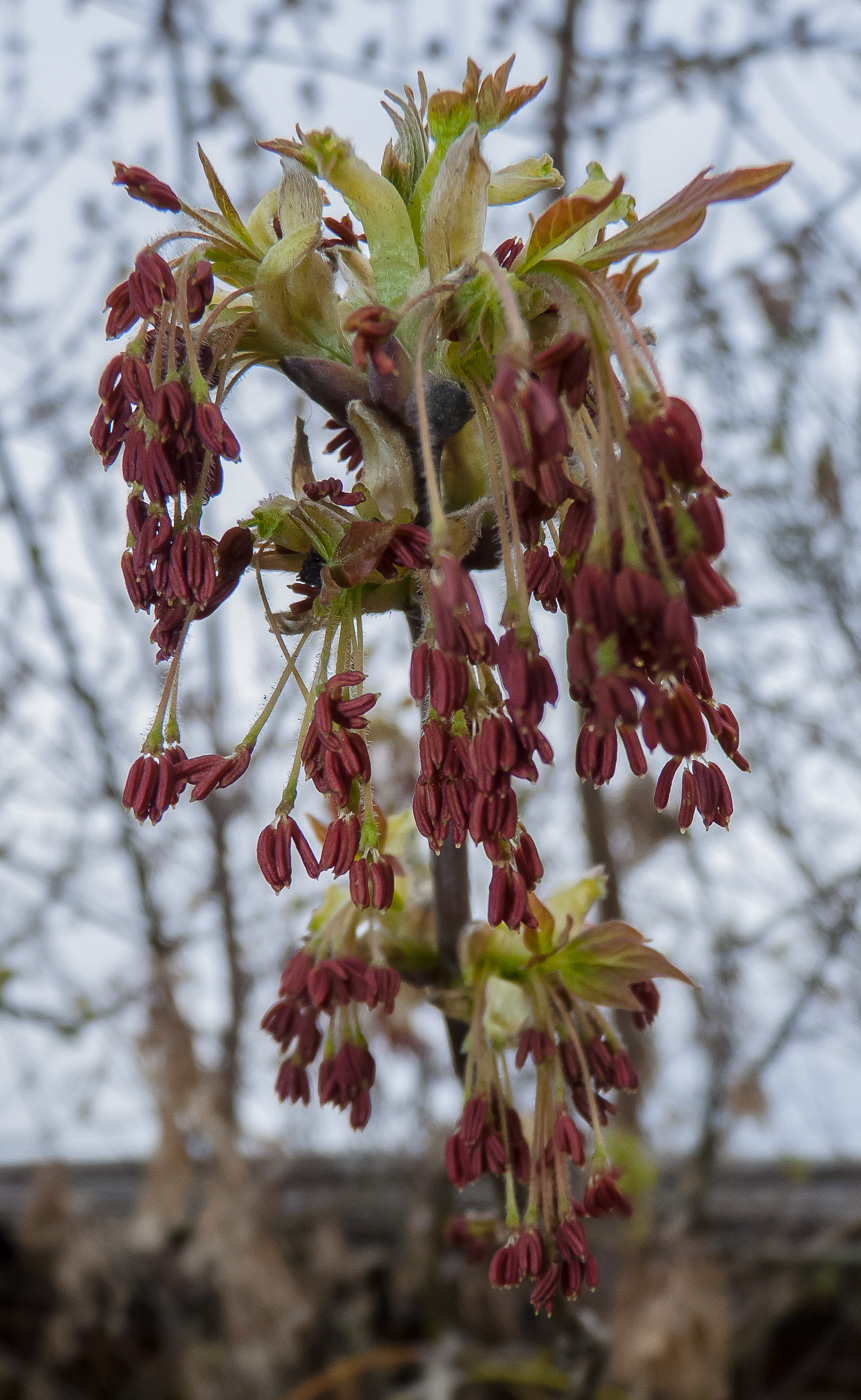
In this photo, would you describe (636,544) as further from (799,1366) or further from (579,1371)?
(799,1366)

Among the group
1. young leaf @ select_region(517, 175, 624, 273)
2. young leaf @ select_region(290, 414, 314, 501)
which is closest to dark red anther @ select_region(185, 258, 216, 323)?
young leaf @ select_region(290, 414, 314, 501)

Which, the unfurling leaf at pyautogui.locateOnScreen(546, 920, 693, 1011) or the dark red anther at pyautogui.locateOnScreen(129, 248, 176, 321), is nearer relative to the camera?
the dark red anther at pyautogui.locateOnScreen(129, 248, 176, 321)

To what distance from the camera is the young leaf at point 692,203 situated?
0.64 meters

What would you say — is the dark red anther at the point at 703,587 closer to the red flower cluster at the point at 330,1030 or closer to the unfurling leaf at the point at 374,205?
the unfurling leaf at the point at 374,205

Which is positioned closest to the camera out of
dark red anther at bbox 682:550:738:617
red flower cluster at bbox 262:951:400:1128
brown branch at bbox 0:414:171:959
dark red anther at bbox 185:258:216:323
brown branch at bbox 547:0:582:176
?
dark red anther at bbox 682:550:738:617

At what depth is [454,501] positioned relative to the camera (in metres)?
0.77

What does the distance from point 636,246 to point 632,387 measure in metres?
0.12

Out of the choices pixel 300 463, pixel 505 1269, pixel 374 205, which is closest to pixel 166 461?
pixel 300 463

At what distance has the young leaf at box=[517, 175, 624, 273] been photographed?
655 millimetres

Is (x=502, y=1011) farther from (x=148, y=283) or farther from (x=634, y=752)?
(x=148, y=283)

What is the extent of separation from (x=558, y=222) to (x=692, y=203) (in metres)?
0.09

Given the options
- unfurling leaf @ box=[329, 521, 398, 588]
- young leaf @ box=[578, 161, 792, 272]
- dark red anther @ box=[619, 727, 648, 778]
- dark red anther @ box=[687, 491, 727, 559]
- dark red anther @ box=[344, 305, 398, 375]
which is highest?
young leaf @ box=[578, 161, 792, 272]

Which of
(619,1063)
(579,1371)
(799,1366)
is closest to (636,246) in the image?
(619,1063)

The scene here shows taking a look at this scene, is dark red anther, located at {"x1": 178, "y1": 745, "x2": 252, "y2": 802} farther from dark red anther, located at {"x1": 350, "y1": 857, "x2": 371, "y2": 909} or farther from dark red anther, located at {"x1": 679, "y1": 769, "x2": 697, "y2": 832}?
dark red anther, located at {"x1": 679, "y1": 769, "x2": 697, "y2": 832}
